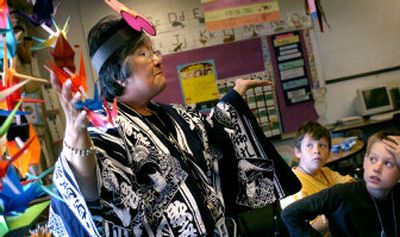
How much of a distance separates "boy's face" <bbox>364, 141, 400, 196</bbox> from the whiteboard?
3088 millimetres

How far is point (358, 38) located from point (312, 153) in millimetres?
2967

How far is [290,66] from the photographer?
14.5ft

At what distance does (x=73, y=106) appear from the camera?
26.0 inches

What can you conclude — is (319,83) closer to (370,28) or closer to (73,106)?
(370,28)

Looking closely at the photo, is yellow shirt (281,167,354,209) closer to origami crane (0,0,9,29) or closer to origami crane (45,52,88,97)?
origami crane (45,52,88,97)

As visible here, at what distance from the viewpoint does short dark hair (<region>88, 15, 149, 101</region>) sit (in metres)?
1.07

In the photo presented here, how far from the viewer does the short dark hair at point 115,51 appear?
107cm

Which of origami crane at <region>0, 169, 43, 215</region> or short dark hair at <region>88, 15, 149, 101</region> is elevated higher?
short dark hair at <region>88, 15, 149, 101</region>

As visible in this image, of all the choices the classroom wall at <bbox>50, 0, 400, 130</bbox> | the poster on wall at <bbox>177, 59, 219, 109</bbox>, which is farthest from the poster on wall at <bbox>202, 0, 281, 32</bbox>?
the poster on wall at <bbox>177, 59, 219, 109</bbox>

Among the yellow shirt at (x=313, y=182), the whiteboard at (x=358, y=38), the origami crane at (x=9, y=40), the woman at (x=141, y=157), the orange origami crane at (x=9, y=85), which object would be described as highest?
the whiteboard at (x=358, y=38)

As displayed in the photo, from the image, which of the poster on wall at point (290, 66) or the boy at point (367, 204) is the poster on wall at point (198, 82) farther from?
the boy at point (367, 204)

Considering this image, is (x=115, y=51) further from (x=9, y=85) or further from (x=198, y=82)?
(x=198, y=82)

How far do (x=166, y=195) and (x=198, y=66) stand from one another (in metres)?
3.37

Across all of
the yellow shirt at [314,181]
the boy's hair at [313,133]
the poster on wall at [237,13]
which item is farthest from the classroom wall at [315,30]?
the yellow shirt at [314,181]
